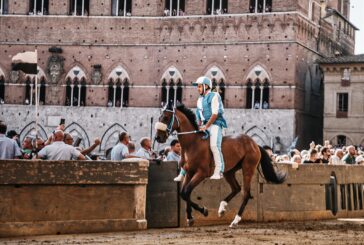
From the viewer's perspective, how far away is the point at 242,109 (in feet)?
122

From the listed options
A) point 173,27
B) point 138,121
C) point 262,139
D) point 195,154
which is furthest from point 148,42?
point 195,154

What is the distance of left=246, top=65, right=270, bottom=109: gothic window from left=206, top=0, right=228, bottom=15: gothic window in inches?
132

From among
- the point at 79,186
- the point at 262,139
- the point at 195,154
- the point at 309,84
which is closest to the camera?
the point at 79,186

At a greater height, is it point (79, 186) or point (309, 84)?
point (309, 84)

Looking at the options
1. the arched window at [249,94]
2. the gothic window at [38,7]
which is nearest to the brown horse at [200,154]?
the arched window at [249,94]

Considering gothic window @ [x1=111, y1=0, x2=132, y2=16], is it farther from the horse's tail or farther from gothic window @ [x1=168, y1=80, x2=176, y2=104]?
the horse's tail

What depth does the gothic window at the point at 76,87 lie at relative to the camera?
40.0 metres

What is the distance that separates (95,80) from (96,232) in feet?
91.0

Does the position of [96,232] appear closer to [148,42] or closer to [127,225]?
[127,225]

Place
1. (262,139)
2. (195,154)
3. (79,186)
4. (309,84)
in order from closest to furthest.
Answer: (79,186) → (195,154) → (262,139) → (309,84)

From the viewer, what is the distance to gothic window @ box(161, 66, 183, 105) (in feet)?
127

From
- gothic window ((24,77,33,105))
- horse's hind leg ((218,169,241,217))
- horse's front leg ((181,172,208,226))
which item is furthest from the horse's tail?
gothic window ((24,77,33,105))

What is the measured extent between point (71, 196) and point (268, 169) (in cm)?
394

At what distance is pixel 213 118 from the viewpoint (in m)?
13.3
